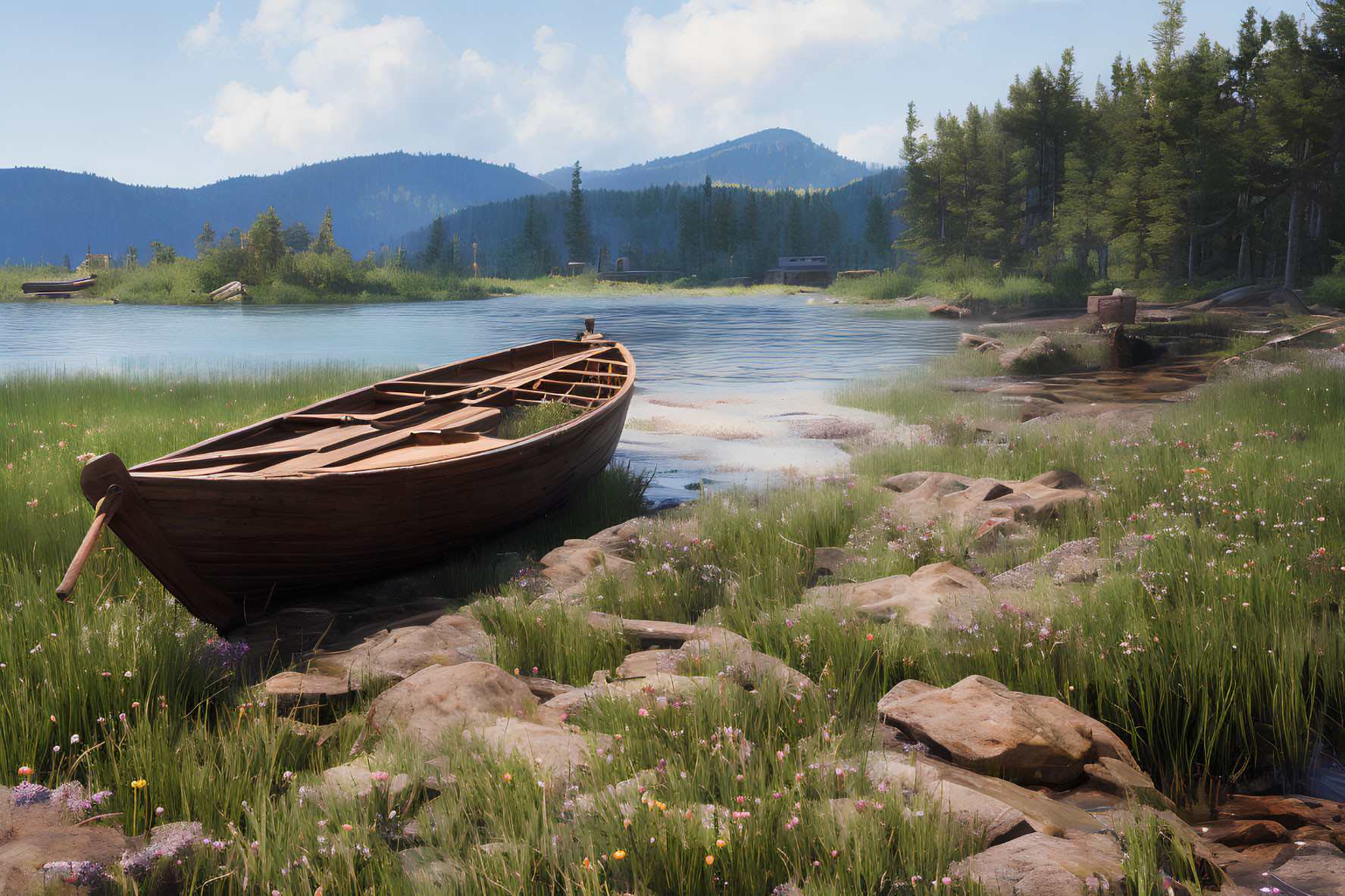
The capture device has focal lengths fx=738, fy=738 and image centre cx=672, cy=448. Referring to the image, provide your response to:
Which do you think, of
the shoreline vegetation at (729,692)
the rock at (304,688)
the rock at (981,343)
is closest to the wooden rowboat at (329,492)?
the shoreline vegetation at (729,692)

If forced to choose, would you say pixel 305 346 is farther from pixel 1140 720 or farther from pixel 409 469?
pixel 1140 720

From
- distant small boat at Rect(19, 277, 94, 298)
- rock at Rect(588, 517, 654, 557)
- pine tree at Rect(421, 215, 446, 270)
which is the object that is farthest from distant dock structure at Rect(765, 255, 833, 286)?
rock at Rect(588, 517, 654, 557)

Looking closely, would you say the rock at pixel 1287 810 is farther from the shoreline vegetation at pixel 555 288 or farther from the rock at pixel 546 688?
the shoreline vegetation at pixel 555 288

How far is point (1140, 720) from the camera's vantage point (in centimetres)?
349

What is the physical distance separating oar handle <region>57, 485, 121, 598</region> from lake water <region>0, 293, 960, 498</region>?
6300 millimetres

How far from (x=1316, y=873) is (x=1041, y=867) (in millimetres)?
1019

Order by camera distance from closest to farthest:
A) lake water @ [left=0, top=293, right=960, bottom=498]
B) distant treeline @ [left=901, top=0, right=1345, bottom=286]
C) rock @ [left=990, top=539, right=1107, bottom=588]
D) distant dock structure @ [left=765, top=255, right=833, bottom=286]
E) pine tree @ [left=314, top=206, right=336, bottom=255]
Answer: rock @ [left=990, top=539, right=1107, bottom=588]
lake water @ [left=0, top=293, right=960, bottom=498]
distant treeline @ [left=901, top=0, right=1345, bottom=286]
pine tree @ [left=314, top=206, right=336, bottom=255]
distant dock structure @ [left=765, top=255, right=833, bottom=286]

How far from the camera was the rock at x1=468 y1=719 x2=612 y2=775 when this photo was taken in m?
2.62

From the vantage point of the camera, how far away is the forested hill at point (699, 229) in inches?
3777

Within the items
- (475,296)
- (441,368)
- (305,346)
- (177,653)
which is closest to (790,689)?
(177,653)

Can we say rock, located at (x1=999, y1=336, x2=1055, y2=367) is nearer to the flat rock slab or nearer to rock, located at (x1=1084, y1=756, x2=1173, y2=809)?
the flat rock slab

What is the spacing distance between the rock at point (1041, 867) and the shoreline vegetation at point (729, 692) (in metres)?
0.07

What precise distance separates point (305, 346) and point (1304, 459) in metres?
28.4

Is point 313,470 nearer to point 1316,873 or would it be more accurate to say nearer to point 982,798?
point 982,798
